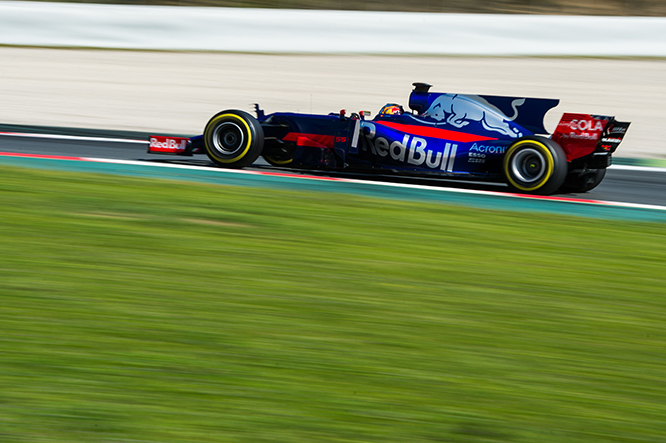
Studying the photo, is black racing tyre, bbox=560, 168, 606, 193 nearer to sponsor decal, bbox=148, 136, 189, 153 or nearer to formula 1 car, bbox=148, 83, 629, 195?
formula 1 car, bbox=148, 83, 629, 195

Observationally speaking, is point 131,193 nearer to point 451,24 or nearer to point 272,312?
point 272,312

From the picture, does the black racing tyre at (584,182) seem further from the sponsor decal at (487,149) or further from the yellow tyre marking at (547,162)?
the sponsor decal at (487,149)

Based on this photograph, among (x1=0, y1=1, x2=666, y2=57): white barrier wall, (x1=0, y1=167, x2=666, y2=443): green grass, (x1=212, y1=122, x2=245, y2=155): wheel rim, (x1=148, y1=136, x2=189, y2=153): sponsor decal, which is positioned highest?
(x1=0, y1=1, x2=666, y2=57): white barrier wall

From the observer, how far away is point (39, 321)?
3.90 meters

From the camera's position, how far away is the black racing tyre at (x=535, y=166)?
8125 millimetres

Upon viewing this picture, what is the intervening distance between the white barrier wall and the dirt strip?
336mm

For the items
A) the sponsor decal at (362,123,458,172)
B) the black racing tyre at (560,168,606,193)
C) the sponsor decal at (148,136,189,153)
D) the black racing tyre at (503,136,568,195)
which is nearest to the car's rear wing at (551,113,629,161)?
the black racing tyre at (503,136,568,195)

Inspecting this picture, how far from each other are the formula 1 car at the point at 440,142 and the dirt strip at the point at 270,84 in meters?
4.51

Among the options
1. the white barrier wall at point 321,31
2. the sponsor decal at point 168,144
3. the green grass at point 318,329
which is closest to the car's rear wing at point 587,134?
the green grass at point 318,329

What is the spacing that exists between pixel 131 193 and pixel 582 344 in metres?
4.73

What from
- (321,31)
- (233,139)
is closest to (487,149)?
(233,139)

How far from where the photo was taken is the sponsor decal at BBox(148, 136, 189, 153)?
9414mm

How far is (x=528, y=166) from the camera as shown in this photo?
834cm

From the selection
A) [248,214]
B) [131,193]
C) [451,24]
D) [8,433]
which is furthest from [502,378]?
[451,24]
